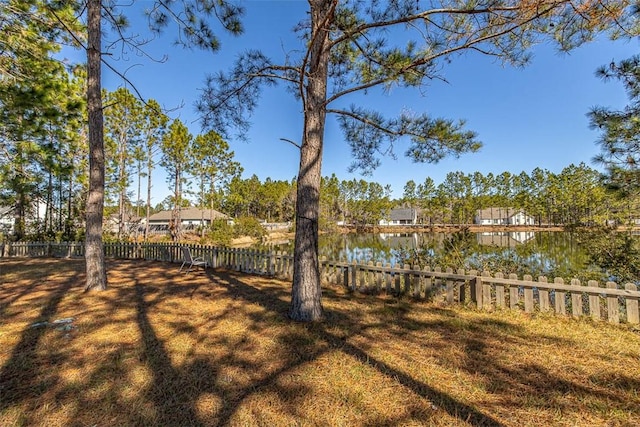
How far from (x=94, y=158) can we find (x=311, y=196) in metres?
4.52

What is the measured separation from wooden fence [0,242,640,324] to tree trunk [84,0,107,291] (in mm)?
3334

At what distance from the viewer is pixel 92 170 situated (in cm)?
530

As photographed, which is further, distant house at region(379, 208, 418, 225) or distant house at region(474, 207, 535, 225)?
distant house at region(379, 208, 418, 225)

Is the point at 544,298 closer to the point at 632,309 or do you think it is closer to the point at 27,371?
the point at 632,309

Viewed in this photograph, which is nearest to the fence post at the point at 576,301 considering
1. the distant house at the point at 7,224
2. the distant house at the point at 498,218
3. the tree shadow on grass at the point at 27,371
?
the tree shadow on grass at the point at 27,371

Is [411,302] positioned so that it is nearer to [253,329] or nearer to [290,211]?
[253,329]

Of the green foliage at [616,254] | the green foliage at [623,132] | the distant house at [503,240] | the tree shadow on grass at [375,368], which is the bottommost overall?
the distant house at [503,240]

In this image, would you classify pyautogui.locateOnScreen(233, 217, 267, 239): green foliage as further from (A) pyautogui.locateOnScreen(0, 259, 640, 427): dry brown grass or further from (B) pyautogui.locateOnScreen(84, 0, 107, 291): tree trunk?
(A) pyautogui.locateOnScreen(0, 259, 640, 427): dry brown grass

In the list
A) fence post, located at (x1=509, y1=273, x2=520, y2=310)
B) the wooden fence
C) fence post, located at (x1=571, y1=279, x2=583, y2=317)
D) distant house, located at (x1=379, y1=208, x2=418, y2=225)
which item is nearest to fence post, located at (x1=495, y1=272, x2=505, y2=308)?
the wooden fence

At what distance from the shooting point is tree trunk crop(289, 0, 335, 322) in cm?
374

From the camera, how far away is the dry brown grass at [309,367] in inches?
75.2

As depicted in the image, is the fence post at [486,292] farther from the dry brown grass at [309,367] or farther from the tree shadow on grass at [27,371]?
the tree shadow on grass at [27,371]

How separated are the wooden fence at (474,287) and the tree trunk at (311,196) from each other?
2010 mm

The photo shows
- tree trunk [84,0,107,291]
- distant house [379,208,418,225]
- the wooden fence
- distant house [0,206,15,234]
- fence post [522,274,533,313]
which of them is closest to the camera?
the wooden fence
